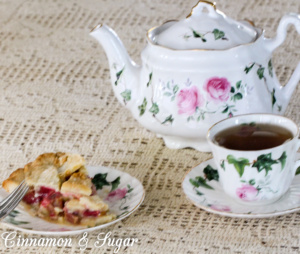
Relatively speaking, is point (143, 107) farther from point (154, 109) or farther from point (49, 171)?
point (49, 171)

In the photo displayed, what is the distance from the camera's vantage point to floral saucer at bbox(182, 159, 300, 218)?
843mm

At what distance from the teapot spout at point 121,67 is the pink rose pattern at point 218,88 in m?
0.13

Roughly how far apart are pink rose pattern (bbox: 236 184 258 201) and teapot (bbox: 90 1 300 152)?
0.54 feet

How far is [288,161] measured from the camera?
0.86m

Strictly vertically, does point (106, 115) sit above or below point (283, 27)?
below

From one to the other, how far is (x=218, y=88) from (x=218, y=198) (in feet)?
0.57

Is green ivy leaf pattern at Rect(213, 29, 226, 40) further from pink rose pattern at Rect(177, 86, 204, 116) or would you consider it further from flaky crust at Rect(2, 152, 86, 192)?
flaky crust at Rect(2, 152, 86, 192)

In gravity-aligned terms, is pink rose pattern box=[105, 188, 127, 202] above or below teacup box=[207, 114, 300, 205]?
below

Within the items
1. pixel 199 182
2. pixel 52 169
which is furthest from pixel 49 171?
pixel 199 182

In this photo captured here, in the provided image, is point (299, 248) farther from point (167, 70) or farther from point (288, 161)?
point (167, 70)

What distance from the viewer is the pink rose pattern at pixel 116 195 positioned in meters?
0.90

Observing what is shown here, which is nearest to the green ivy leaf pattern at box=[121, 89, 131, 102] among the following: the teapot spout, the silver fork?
the teapot spout

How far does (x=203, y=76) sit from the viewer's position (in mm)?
990

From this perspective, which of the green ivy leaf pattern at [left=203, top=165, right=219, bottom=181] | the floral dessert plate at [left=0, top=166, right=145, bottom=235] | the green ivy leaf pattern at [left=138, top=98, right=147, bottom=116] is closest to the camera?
the floral dessert plate at [left=0, top=166, right=145, bottom=235]
